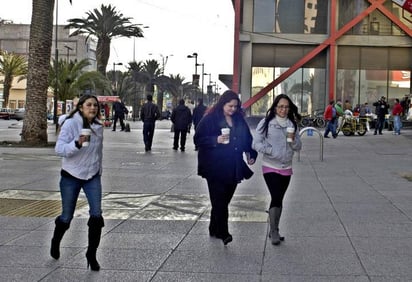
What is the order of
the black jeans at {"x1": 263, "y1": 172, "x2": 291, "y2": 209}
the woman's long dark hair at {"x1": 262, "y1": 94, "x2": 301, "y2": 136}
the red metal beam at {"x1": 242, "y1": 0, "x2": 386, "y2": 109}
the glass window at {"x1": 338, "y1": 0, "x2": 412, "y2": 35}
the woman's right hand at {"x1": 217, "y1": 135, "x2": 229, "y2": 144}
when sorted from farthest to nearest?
1. the glass window at {"x1": 338, "y1": 0, "x2": 412, "y2": 35}
2. the red metal beam at {"x1": 242, "y1": 0, "x2": 386, "y2": 109}
3. the woman's long dark hair at {"x1": 262, "y1": 94, "x2": 301, "y2": 136}
4. the black jeans at {"x1": 263, "y1": 172, "x2": 291, "y2": 209}
5. the woman's right hand at {"x1": 217, "y1": 135, "x2": 229, "y2": 144}

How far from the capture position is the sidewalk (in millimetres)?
5449

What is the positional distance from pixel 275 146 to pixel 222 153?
582 mm

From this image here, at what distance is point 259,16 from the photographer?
124 ft

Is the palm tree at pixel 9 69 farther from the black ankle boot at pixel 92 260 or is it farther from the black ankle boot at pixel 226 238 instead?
the black ankle boot at pixel 92 260

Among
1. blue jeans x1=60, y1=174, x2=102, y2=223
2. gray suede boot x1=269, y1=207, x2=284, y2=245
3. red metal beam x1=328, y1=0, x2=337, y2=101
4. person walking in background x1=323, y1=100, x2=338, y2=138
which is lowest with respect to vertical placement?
gray suede boot x1=269, y1=207, x2=284, y2=245

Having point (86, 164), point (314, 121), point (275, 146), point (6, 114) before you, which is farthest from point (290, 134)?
point (6, 114)

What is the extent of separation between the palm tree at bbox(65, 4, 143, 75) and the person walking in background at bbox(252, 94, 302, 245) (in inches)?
1654

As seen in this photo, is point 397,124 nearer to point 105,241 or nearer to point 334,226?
point 334,226

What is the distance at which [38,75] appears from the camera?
739 inches

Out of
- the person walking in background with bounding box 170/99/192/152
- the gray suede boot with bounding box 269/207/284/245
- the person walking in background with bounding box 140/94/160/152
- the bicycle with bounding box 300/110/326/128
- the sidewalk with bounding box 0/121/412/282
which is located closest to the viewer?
the sidewalk with bounding box 0/121/412/282

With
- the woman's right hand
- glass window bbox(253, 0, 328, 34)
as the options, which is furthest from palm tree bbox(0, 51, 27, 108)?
the woman's right hand

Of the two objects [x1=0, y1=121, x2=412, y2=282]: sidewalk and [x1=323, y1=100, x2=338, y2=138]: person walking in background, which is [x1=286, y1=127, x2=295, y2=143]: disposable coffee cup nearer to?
[x1=0, y1=121, x2=412, y2=282]: sidewalk

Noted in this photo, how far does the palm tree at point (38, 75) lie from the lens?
1864 cm

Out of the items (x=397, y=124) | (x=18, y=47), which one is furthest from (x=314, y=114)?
(x=18, y=47)
